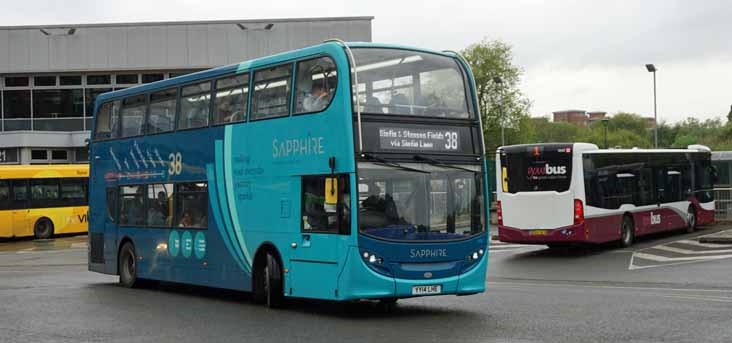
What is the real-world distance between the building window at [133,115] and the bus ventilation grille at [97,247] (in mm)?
2575

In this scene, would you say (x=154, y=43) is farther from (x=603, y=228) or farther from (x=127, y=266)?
(x=127, y=266)

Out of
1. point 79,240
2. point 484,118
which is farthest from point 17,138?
point 484,118

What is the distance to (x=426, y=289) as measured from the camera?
14.3 meters

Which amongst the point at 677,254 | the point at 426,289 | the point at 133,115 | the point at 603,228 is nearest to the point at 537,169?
the point at 603,228

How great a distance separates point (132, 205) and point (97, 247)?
2.05 metres

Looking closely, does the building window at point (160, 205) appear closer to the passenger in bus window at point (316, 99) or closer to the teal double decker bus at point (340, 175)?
the teal double decker bus at point (340, 175)

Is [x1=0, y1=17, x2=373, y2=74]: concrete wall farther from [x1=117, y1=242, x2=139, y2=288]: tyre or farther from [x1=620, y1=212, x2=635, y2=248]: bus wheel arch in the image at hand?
[x1=117, y1=242, x2=139, y2=288]: tyre

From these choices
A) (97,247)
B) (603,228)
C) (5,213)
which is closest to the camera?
(97,247)

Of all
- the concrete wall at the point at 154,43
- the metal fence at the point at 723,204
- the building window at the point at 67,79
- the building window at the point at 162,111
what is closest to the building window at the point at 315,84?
the building window at the point at 162,111

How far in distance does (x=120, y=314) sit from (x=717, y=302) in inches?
341

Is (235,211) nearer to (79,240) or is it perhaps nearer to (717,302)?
(717,302)

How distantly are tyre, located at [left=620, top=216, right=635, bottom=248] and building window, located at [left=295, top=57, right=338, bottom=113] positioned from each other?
48.3ft

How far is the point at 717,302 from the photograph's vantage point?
50.1ft

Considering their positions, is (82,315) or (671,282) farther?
(671,282)
